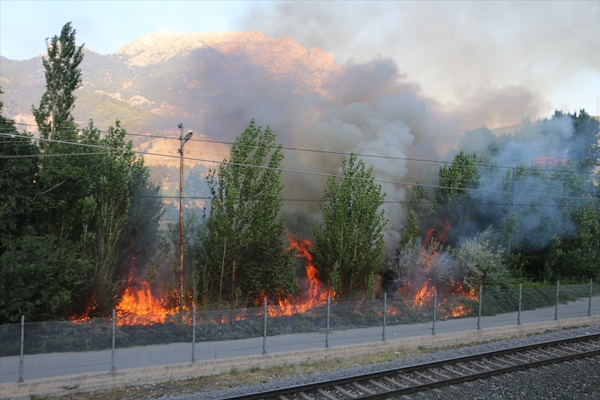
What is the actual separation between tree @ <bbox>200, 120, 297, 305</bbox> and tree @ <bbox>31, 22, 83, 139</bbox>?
789cm

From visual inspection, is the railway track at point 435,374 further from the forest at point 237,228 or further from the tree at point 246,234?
the tree at point 246,234

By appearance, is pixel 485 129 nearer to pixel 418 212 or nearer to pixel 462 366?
pixel 418 212

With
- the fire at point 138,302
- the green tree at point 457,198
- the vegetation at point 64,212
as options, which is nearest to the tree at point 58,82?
the vegetation at point 64,212

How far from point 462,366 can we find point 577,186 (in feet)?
77.4

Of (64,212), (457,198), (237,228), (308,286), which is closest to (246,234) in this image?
(237,228)

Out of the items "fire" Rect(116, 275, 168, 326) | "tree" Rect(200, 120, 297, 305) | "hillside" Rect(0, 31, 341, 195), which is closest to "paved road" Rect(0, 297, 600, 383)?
"tree" Rect(200, 120, 297, 305)

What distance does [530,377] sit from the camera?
12.7m

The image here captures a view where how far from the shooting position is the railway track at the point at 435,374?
11.3 meters

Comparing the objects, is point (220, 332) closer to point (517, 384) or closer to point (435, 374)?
point (435, 374)

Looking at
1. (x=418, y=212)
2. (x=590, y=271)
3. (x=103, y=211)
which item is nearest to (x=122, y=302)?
(x=103, y=211)

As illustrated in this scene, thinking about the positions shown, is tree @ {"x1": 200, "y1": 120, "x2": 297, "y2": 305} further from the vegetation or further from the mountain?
the mountain

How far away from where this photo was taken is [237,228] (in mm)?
21453

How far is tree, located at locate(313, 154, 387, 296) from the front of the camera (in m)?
23.5

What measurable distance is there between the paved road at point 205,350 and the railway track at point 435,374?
339 centimetres
